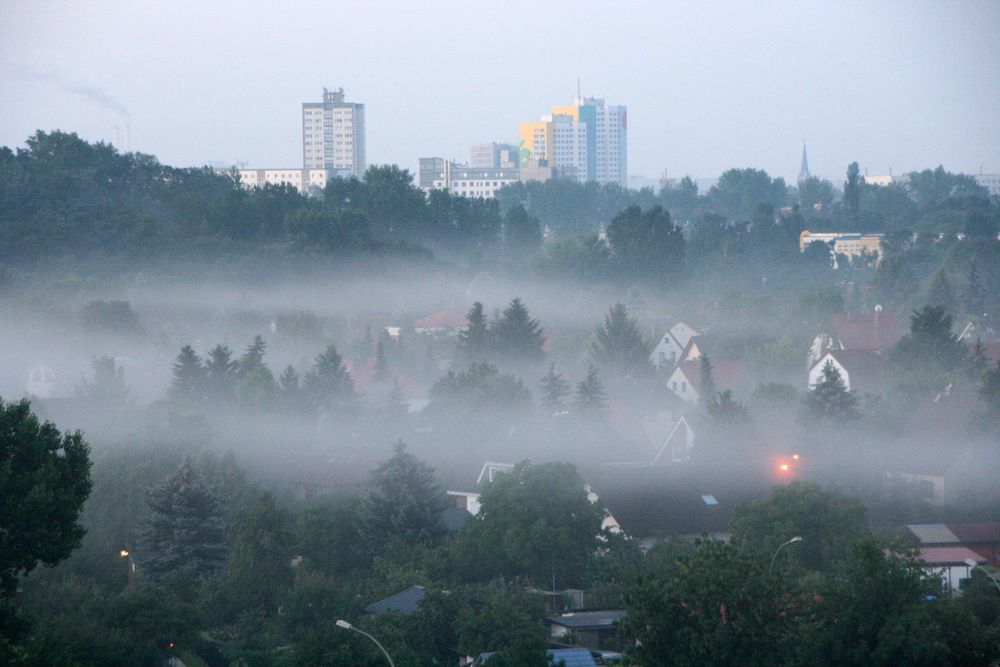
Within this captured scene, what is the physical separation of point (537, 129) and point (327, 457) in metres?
102

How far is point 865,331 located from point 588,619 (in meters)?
27.6

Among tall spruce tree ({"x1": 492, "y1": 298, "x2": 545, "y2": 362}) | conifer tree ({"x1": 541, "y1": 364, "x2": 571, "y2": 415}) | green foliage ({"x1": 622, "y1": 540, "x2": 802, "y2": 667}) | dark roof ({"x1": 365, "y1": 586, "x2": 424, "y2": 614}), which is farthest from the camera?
tall spruce tree ({"x1": 492, "y1": 298, "x2": 545, "y2": 362})

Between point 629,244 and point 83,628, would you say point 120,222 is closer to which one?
point 629,244

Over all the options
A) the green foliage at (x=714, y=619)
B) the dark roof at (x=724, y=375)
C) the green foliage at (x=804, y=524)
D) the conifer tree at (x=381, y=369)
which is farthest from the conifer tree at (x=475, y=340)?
the green foliage at (x=714, y=619)

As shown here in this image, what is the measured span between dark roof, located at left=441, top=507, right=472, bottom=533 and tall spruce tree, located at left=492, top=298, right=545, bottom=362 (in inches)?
741

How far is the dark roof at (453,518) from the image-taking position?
18.2 metres

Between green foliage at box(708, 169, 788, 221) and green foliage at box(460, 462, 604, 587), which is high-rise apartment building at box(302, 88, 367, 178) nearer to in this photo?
green foliage at box(708, 169, 788, 221)

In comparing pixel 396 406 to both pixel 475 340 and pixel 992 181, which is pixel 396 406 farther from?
pixel 992 181

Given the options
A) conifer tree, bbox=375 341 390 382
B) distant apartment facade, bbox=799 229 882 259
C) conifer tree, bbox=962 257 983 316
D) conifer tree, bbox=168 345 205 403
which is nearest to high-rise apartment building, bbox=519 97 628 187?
distant apartment facade, bbox=799 229 882 259

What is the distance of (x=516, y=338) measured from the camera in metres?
39.2

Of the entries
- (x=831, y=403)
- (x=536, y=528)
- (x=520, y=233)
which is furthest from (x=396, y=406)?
(x=520, y=233)

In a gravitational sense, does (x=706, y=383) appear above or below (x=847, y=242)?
below

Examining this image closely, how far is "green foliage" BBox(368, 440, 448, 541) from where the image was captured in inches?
685

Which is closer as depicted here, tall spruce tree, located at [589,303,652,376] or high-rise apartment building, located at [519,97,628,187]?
tall spruce tree, located at [589,303,652,376]
